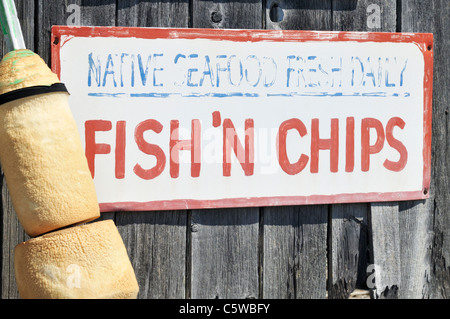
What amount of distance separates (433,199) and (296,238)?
1.79 ft

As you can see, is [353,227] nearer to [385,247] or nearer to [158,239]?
[385,247]

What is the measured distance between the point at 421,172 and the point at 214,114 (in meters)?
0.79

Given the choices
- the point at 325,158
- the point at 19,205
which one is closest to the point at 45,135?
the point at 19,205

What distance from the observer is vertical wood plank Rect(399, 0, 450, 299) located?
197 cm

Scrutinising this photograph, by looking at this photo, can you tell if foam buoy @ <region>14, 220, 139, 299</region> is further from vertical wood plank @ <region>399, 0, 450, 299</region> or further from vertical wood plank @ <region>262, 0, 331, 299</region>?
vertical wood plank @ <region>399, 0, 450, 299</region>

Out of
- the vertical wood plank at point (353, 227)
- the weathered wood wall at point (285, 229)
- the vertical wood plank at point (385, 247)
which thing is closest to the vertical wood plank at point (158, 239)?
the weathered wood wall at point (285, 229)

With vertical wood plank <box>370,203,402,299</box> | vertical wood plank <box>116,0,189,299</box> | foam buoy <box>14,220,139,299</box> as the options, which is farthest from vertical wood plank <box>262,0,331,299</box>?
foam buoy <box>14,220,139,299</box>

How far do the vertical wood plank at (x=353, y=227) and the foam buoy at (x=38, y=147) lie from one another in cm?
92

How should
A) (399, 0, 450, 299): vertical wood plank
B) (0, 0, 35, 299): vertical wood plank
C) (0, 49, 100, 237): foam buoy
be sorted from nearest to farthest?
(0, 49, 100, 237): foam buoy → (0, 0, 35, 299): vertical wood plank → (399, 0, 450, 299): vertical wood plank

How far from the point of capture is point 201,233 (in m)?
1.82

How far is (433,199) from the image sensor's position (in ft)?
6.52

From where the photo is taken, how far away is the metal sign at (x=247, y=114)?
5.67 feet

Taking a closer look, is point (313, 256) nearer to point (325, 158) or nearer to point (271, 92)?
point (325, 158)

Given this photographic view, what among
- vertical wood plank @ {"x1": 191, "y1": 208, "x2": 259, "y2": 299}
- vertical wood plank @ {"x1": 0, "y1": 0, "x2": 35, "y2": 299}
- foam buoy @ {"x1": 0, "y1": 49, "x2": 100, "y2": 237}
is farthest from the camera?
vertical wood plank @ {"x1": 191, "y1": 208, "x2": 259, "y2": 299}
